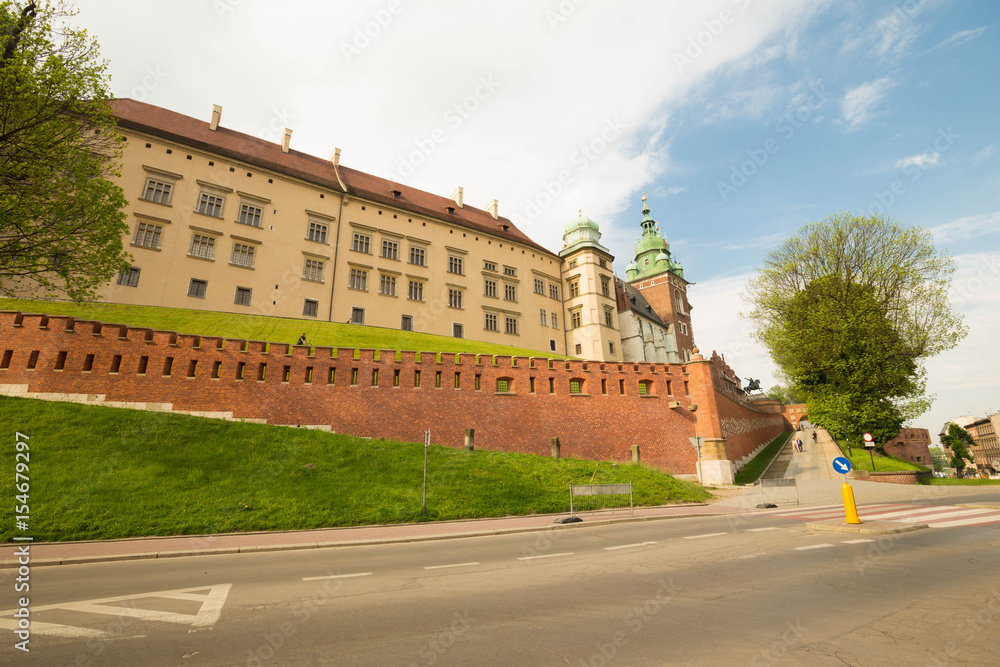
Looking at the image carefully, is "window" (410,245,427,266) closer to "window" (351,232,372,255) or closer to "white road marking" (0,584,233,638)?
"window" (351,232,372,255)

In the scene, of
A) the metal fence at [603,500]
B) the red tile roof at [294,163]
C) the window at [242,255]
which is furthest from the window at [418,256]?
the metal fence at [603,500]

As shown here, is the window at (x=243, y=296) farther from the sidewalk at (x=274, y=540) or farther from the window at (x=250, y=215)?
the sidewalk at (x=274, y=540)

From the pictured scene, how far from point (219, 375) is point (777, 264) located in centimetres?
3650

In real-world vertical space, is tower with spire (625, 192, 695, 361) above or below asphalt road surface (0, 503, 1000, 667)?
above

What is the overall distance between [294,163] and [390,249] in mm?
11133

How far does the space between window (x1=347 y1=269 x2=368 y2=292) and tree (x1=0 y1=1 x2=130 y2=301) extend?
1993cm

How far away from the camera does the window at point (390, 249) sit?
131 ft

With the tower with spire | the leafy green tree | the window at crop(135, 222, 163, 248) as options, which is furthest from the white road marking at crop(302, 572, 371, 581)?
the leafy green tree

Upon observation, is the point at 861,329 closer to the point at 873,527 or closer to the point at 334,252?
the point at 873,527

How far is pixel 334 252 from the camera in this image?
37.3 meters

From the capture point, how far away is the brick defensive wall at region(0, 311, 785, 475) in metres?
18.0

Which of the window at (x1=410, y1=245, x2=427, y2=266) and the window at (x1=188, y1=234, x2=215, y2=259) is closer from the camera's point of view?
the window at (x1=188, y1=234, x2=215, y2=259)

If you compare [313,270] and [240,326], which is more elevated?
[313,270]

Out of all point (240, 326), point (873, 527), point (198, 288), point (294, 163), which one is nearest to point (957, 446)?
point (873, 527)
